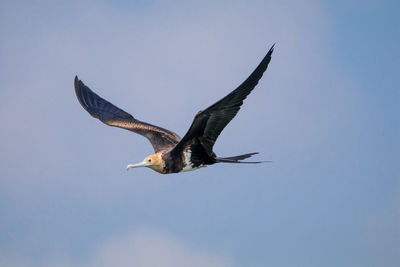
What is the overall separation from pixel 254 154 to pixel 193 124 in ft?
4.82

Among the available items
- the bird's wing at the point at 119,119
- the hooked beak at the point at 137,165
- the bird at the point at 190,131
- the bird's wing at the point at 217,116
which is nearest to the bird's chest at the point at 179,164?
the bird at the point at 190,131

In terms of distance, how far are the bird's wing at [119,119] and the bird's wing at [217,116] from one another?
1638 mm

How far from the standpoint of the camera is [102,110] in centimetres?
1359

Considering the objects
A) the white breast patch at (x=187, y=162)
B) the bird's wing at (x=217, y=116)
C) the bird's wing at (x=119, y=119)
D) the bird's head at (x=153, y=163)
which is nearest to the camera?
the bird's wing at (x=217, y=116)

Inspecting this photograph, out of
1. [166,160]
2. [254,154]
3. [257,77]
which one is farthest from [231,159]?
[257,77]

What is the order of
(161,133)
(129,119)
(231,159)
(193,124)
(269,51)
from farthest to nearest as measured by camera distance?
(129,119)
(161,133)
(231,159)
(193,124)
(269,51)

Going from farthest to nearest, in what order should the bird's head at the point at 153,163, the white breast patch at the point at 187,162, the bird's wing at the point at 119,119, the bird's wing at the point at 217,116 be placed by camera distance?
the bird's wing at the point at 119,119
the bird's head at the point at 153,163
the white breast patch at the point at 187,162
the bird's wing at the point at 217,116

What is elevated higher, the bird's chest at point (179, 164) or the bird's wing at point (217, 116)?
the bird's wing at point (217, 116)

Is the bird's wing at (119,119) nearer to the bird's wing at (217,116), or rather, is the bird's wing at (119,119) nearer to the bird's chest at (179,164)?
the bird's chest at (179,164)

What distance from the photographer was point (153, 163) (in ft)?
34.4

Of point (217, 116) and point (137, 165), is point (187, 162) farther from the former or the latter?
point (217, 116)

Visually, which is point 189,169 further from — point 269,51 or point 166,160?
point 269,51

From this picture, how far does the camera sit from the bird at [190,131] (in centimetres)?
903

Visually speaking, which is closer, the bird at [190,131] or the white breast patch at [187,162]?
the bird at [190,131]
